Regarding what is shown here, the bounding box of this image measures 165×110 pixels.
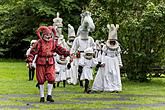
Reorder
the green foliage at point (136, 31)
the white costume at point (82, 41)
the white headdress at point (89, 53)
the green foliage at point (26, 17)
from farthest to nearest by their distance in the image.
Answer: the green foliage at point (26, 17) → the green foliage at point (136, 31) → the white costume at point (82, 41) → the white headdress at point (89, 53)

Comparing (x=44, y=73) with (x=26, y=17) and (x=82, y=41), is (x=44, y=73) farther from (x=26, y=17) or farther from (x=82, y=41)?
(x=26, y=17)

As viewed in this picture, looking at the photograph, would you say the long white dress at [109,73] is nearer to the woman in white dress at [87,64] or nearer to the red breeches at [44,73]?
the woman in white dress at [87,64]

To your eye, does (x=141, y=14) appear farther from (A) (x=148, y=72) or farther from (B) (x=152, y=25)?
(A) (x=148, y=72)

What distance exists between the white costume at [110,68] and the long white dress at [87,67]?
602 mm

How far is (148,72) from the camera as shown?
21.6 meters

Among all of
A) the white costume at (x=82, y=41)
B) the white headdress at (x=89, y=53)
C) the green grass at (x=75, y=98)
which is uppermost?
the white costume at (x=82, y=41)

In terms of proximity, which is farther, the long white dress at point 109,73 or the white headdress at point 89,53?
the long white dress at point 109,73

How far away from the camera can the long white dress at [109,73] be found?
17.2 metres

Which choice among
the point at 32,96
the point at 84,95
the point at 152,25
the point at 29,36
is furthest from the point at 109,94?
the point at 29,36

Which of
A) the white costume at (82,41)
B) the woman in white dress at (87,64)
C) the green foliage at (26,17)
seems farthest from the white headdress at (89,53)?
the green foliage at (26,17)

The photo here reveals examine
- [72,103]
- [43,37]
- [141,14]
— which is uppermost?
[141,14]

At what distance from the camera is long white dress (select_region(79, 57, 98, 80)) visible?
16453 mm

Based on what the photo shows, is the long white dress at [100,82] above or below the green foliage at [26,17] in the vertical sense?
below

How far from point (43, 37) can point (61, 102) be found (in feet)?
6.27
